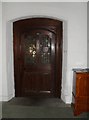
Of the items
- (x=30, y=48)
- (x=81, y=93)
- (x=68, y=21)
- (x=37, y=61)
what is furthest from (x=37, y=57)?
(x=81, y=93)

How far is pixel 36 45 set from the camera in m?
5.73

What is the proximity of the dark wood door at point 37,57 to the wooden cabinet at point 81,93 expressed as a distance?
4.44 feet

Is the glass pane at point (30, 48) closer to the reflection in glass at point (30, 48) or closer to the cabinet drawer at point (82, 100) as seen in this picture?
the reflection in glass at point (30, 48)

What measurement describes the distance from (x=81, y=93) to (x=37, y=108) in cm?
111

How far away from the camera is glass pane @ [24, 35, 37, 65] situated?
18.8 ft

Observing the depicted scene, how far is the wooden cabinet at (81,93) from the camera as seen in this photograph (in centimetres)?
437

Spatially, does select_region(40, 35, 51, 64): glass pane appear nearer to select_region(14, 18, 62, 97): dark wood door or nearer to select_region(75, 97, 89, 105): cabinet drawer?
select_region(14, 18, 62, 97): dark wood door

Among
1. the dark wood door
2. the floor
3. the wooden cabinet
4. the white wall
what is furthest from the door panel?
the wooden cabinet

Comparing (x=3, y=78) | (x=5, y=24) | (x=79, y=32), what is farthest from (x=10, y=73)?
(x=79, y=32)

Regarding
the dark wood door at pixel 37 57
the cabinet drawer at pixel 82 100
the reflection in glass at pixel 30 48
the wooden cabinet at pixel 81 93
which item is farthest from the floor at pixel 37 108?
the reflection in glass at pixel 30 48

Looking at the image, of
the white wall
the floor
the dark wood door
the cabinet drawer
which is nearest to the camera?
the floor

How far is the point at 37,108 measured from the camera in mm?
4762

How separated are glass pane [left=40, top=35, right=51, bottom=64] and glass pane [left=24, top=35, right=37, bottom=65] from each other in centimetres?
20

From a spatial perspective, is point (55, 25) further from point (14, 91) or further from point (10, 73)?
point (14, 91)
